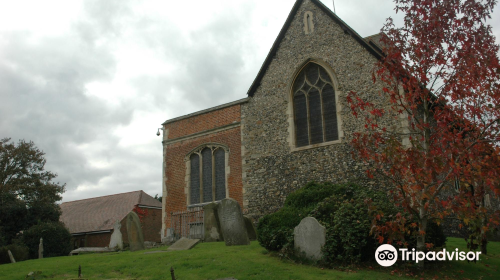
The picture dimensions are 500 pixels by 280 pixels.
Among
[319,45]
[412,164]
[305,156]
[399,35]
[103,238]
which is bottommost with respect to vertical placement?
[103,238]

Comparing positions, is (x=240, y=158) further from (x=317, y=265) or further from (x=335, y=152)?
(x=317, y=265)

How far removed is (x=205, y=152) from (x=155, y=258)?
29.8ft

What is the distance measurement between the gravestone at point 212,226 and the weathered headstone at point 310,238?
17.8 feet

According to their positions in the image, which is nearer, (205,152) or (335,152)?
(335,152)

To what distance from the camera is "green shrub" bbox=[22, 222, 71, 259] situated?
21156 millimetres

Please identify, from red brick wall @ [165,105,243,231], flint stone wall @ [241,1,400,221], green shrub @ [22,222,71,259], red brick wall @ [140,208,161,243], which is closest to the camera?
flint stone wall @ [241,1,400,221]

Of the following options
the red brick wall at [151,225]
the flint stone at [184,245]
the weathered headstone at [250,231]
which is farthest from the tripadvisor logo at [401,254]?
the red brick wall at [151,225]

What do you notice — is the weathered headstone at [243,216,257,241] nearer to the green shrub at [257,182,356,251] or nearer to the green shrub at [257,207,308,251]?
the green shrub at [257,182,356,251]

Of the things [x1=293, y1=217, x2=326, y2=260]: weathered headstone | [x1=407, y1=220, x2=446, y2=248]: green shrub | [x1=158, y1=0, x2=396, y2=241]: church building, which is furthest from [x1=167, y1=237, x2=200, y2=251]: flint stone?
[x1=407, y1=220, x2=446, y2=248]: green shrub

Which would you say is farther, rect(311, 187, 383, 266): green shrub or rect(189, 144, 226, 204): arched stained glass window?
rect(189, 144, 226, 204): arched stained glass window

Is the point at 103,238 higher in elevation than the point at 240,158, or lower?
lower

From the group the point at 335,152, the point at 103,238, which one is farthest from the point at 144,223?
the point at 335,152

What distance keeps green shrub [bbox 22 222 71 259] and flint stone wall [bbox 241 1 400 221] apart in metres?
11.4

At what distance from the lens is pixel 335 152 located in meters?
15.6
